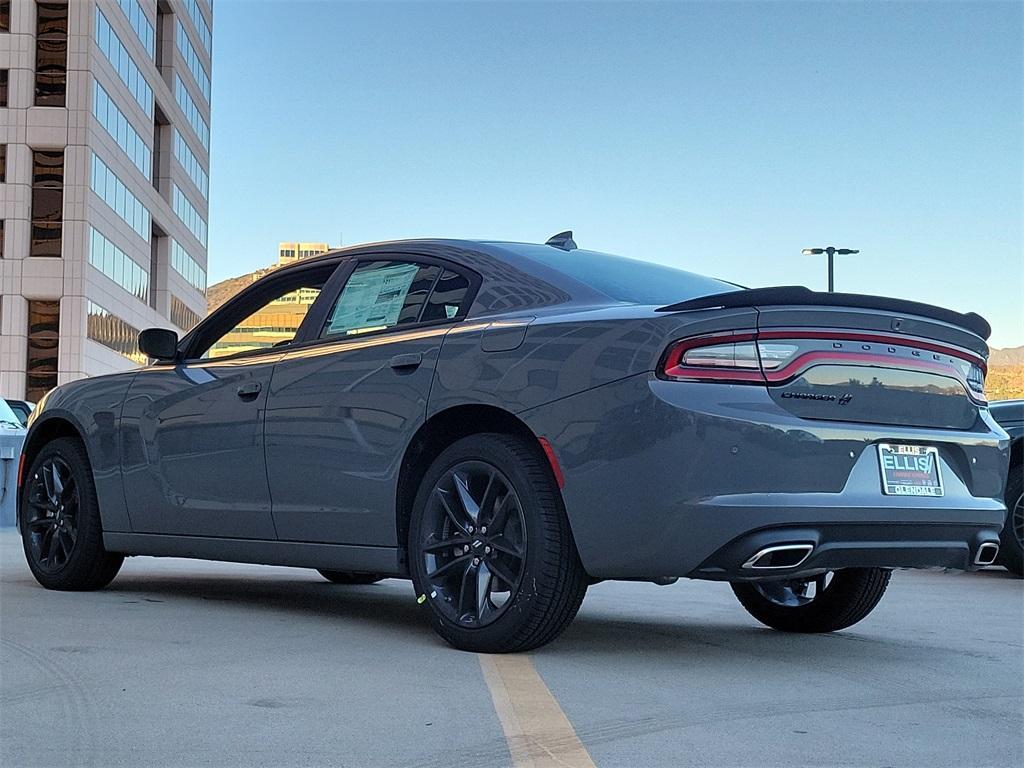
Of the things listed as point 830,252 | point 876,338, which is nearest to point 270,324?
point 876,338

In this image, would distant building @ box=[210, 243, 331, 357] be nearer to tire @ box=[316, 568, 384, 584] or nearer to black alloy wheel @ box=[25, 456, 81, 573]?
black alloy wheel @ box=[25, 456, 81, 573]

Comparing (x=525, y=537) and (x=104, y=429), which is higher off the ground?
(x=104, y=429)

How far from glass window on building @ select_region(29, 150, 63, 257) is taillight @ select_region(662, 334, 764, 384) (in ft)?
164

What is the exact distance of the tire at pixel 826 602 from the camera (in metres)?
5.70

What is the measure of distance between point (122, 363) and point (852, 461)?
5623 centimetres

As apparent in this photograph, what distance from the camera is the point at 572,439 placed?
14.9ft

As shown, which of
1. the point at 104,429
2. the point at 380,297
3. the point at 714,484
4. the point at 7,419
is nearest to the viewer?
the point at 714,484

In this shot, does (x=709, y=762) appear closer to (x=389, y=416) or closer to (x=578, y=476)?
(x=578, y=476)

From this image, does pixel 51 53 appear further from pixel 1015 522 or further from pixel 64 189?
pixel 1015 522

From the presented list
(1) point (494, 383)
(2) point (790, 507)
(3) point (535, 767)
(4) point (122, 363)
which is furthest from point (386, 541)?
(4) point (122, 363)

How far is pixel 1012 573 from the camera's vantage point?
31.4 ft

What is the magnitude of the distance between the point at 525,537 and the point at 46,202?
50093 millimetres

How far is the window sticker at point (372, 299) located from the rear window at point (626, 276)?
1.48ft

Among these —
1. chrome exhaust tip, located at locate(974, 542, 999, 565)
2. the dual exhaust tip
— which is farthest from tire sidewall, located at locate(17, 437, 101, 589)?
chrome exhaust tip, located at locate(974, 542, 999, 565)
